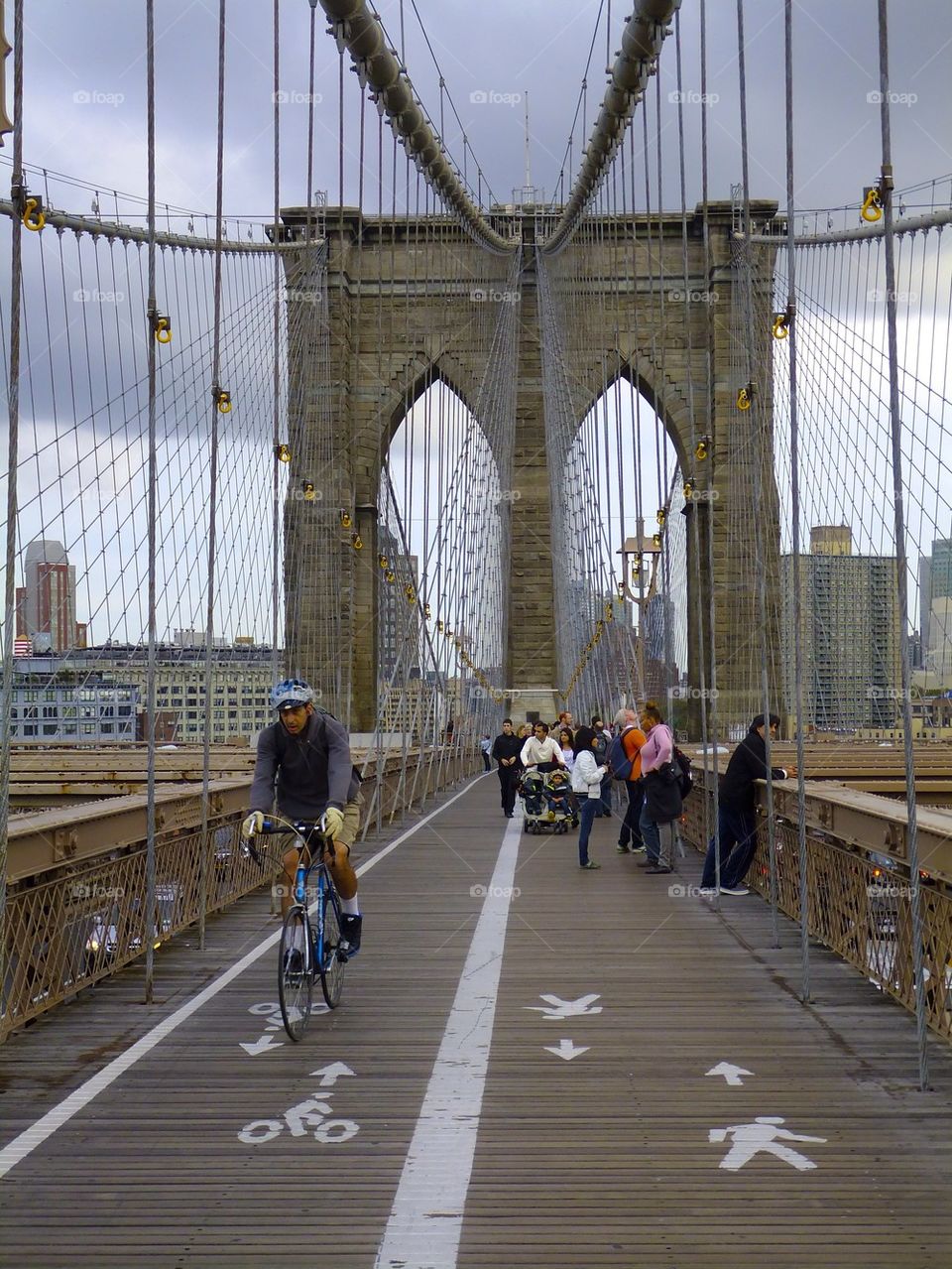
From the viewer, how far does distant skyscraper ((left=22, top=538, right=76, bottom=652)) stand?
62.1 ft

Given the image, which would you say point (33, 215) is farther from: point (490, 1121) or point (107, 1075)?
point (490, 1121)

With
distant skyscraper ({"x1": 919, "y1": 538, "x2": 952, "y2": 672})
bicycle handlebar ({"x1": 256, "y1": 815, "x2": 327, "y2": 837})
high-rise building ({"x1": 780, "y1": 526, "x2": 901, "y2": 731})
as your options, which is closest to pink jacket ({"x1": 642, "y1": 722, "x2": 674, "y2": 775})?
distant skyscraper ({"x1": 919, "y1": 538, "x2": 952, "y2": 672})

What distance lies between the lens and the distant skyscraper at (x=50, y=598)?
18938mm

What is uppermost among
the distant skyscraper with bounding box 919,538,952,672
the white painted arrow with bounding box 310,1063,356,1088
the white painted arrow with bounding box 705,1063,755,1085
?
the distant skyscraper with bounding box 919,538,952,672

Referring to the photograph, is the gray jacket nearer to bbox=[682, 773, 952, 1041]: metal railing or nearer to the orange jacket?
bbox=[682, 773, 952, 1041]: metal railing

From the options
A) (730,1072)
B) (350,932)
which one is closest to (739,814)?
(350,932)

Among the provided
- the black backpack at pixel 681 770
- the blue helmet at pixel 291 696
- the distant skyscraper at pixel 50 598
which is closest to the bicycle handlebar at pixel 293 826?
the blue helmet at pixel 291 696

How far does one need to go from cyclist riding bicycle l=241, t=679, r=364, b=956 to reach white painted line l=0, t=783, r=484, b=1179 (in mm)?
628

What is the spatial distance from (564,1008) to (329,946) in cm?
94

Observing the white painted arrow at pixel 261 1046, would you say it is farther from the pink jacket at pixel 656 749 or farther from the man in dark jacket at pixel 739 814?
the pink jacket at pixel 656 749

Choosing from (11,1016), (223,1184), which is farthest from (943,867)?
(11,1016)

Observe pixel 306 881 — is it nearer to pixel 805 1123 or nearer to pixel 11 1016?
pixel 11 1016

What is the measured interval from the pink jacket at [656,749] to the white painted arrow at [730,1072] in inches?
260

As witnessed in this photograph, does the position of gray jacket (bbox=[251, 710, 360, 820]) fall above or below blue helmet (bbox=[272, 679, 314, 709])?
below
